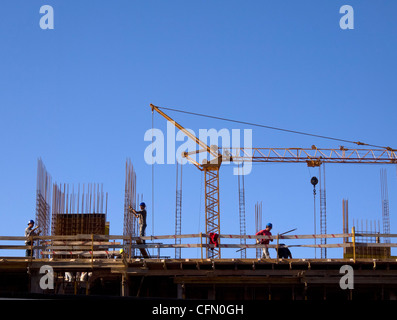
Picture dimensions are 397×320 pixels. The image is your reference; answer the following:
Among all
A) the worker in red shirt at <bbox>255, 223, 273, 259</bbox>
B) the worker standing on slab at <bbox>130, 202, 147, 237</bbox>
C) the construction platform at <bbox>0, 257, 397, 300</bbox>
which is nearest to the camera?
the construction platform at <bbox>0, 257, 397, 300</bbox>

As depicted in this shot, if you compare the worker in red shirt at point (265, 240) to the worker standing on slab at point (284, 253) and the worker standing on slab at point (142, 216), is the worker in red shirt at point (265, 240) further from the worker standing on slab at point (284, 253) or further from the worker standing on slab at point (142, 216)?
the worker standing on slab at point (142, 216)

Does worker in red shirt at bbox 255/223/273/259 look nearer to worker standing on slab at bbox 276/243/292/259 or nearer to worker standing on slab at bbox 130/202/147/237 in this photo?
worker standing on slab at bbox 276/243/292/259

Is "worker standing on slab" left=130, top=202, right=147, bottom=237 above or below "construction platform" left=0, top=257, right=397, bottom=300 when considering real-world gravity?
above

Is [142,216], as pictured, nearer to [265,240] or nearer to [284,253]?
[265,240]

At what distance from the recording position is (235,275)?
25.8 m

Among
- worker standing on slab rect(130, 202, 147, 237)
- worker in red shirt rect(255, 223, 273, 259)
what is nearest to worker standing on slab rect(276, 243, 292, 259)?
worker in red shirt rect(255, 223, 273, 259)

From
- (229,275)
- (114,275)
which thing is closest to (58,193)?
(114,275)

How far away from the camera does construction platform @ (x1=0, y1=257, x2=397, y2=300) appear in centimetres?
2566

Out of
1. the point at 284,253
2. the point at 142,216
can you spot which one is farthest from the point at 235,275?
the point at 142,216

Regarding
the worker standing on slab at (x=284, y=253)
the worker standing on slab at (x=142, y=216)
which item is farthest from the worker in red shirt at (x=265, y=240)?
the worker standing on slab at (x=142, y=216)

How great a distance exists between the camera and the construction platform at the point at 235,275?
25.7 meters

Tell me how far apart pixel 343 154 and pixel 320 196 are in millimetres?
23690

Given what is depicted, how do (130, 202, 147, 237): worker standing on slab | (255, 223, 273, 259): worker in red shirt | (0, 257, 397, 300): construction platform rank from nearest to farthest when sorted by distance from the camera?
(0, 257, 397, 300): construction platform
(255, 223, 273, 259): worker in red shirt
(130, 202, 147, 237): worker standing on slab
